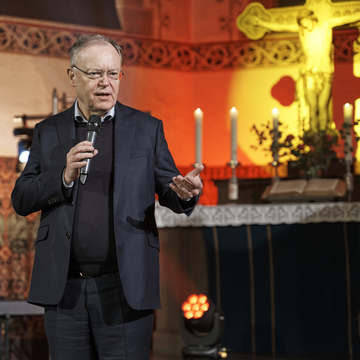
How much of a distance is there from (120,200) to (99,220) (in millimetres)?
91

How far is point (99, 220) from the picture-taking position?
1601 millimetres

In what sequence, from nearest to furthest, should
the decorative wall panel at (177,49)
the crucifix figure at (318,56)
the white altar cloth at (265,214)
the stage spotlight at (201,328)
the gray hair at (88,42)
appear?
the gray hair at (88,42) → the stage spotlight at (201,328) → the white altar cloth at (265,214) → the crucifix figure at (318,56) → the decorative wall panel at (177,49)

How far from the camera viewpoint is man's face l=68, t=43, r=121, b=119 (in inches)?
63.8

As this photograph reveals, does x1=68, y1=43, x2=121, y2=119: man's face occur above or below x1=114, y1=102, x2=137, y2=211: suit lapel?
above

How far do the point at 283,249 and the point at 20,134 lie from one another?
2.50 metres

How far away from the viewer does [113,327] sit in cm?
154

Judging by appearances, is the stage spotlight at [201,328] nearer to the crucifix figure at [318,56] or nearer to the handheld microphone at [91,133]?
the handheld microphone at [91,133]

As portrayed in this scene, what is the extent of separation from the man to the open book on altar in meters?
1.99

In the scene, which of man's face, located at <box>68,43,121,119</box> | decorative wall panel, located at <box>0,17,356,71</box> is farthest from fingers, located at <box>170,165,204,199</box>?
decorative wall panel, located at <box>0,17,356,71</box>

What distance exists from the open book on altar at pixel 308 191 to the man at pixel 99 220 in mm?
1992

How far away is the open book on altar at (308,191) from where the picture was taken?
3479 mm

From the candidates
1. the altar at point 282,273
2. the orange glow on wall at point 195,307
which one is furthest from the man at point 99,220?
the altar at point 282,273

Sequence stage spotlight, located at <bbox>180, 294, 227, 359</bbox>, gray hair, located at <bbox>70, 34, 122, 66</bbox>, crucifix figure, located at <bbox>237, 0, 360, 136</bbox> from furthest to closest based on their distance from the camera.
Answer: crucifix figure, located at <bbox>237, 0, 360, 136</bbox> < stage spotlight, located at <bbox>180, 294, 227, 359</bbox> < gray hair, located at <bbox>70, 34, 122, 66</bbox>

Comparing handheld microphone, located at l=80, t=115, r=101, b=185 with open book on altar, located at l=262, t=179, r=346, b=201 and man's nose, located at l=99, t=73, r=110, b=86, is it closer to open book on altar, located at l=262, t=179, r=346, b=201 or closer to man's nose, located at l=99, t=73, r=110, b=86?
man's nose, located at l=99, t=73, r=110, b=86
